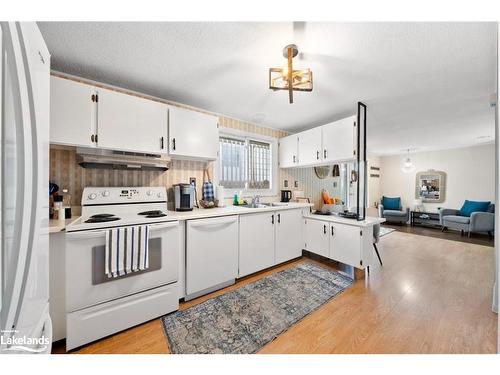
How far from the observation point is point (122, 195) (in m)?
1.92

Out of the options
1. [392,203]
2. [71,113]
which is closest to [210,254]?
[71,113]

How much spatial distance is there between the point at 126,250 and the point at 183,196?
2.81 feet

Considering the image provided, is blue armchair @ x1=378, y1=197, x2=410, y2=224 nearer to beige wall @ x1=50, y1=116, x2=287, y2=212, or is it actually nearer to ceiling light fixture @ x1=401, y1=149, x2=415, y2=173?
ceiling light fixture @ x1=401, y1=149, x2=415, y2=173

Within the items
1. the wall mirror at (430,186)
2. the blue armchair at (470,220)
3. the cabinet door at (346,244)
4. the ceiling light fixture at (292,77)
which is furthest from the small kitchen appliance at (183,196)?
the wall mirror at (430,186)

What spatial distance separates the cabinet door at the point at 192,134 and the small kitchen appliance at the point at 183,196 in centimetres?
36

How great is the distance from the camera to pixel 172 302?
5.73ft

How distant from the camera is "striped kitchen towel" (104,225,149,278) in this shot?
4.66 ft

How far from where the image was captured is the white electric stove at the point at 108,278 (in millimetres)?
1354

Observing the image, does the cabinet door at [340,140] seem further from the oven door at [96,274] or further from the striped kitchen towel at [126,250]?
the striped kitchen towel at [126,250]

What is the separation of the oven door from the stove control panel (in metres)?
0.52
